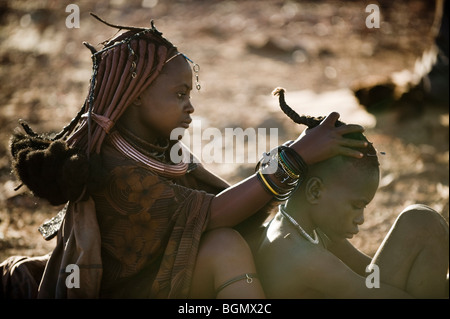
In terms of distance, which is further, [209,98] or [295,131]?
[209,98]

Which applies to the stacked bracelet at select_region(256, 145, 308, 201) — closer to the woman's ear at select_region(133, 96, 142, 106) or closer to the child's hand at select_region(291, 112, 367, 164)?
the child's hand at select_region(291, 112, 367, 164)

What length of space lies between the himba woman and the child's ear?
7 centimetres

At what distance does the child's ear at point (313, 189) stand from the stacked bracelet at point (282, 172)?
0.07m

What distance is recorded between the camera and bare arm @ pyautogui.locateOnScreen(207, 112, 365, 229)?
2938 mm

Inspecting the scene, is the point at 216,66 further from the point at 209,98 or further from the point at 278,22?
the point at 278,22

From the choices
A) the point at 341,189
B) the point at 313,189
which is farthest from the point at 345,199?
the point at 313,189

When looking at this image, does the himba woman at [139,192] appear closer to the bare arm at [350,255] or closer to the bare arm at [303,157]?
the bare arm at [303,157]

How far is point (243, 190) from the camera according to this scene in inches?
119

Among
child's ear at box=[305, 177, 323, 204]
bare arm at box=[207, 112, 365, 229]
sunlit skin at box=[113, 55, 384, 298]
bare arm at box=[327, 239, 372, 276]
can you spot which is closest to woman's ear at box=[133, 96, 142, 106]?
sunlit skin at box=[113, 55, 384, 298]

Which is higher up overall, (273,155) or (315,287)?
(273,155)

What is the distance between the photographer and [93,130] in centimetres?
307

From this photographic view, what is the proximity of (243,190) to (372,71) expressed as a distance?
27.1 feet

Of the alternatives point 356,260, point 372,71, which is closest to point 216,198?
point 356,260

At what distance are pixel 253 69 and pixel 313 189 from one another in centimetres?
831
